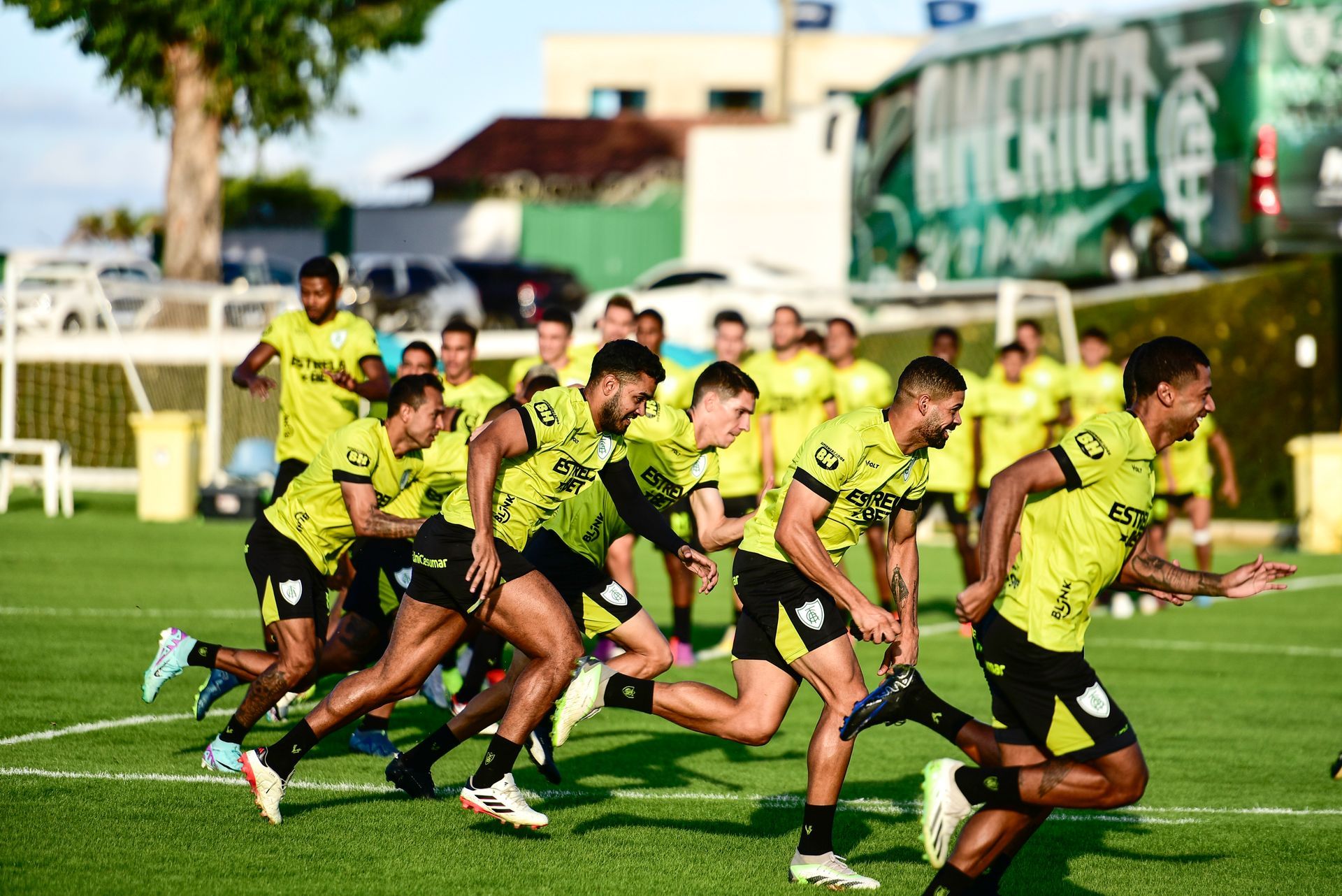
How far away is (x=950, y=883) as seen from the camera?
19.5ft

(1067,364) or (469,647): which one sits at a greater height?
(1067,364)

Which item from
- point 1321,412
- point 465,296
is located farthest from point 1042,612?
point 465,296

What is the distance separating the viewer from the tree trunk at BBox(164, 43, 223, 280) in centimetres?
3106

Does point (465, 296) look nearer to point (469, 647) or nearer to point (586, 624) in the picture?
point (469, 647)

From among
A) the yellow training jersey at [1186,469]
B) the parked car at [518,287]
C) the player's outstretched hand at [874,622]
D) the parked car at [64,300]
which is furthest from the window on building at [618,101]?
the player's outstretched hand at [874,622]

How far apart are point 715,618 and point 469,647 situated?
4887 millimetres

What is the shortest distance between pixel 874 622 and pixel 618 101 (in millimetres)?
60547

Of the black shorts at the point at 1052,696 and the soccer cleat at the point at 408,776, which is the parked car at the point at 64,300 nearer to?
the soccer cleat at the point at 408,776

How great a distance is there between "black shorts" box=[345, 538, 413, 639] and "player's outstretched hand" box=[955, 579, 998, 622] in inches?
142

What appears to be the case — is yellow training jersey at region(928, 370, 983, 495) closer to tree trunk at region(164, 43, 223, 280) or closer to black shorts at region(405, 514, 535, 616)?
black shorts at region(405, 514, 535, 616)

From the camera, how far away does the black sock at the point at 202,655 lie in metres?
8.45

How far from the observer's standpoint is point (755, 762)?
29.1ft

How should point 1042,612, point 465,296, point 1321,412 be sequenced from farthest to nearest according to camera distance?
point 465,296 → point 1321,412 → point 1042,612

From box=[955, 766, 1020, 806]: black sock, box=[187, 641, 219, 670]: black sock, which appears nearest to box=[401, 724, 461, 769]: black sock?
box=[187, 641, 219, 670]: black sock
